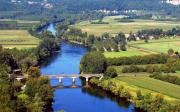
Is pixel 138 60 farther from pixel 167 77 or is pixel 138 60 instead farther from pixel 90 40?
pixel 90 40

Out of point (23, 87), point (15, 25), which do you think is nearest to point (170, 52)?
point (23, 87)

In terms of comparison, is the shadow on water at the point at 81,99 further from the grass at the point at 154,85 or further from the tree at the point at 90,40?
the tree at the point at 90,40

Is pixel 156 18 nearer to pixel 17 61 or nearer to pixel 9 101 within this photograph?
pixel 17 61

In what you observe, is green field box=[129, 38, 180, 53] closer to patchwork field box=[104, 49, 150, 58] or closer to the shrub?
patchwork field box=[104, 49, 150, 58]

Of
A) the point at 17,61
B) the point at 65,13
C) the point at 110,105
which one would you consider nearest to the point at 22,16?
the point at 65,13

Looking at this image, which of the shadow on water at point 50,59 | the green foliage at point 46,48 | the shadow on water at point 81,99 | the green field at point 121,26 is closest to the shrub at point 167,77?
the shadow on water at point 81,99
